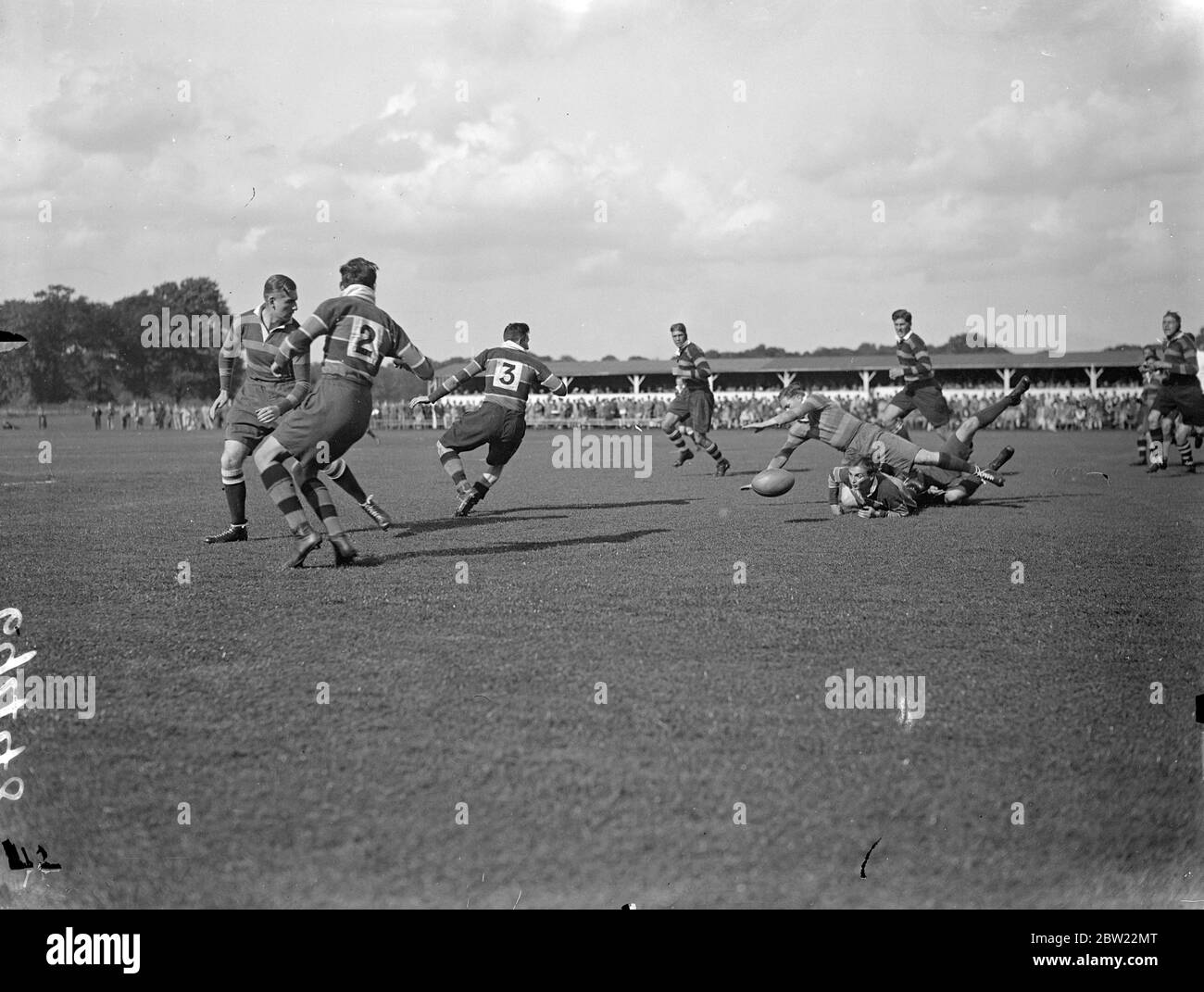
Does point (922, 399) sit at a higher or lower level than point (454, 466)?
higher

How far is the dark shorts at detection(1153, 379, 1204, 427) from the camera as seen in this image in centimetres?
1778

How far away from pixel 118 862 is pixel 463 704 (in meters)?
1.62

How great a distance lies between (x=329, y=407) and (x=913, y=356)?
33.4 feet

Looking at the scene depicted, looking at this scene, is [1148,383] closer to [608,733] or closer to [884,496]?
[884,496]

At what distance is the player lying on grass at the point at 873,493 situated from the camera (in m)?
12.3

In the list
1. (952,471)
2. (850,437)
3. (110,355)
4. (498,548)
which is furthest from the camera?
(110,355)

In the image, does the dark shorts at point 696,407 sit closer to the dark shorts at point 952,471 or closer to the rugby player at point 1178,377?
the dark shorts at point 952,471

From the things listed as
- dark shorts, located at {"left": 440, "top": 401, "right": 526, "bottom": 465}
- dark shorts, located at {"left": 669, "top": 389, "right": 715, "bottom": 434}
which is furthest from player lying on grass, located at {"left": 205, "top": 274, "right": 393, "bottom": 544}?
dark shorts, located at {"left": 669, "top": 389, "right": 715, "bottom": 434}

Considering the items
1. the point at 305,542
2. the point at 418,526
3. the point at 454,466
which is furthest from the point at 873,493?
the point at 305,542

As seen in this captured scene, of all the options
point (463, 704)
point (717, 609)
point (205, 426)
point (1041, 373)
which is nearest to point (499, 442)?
point (717, 609)

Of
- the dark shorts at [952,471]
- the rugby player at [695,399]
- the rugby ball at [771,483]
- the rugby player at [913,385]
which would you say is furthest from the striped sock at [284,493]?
the rugby player at [695,399]

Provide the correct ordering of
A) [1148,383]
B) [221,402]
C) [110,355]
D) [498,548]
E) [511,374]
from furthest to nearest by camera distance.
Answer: [110,355]
[1148,383]
[511,374]
[221,402]
[498,548]

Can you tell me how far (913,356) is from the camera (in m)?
15.7
